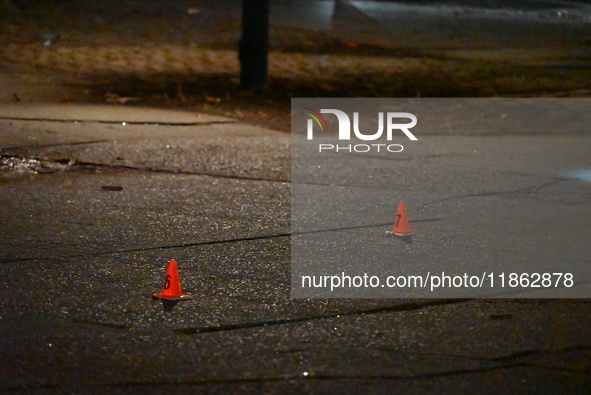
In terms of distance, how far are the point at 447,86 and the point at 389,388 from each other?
11675mm

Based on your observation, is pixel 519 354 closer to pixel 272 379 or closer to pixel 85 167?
pixel 272 379

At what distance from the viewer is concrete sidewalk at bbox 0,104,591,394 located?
14.4 feet

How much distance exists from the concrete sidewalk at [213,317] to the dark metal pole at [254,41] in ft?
19.7

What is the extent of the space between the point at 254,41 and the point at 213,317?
379 inches

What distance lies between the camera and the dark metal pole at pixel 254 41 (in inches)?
564

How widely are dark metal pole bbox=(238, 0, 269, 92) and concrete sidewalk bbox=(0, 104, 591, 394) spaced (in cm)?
601

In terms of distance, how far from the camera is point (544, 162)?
9.85 metres

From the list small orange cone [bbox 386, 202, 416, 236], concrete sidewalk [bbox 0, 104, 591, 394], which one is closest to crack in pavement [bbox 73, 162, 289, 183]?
concrete sidewalk [bbox 0, 104, 591, 394]

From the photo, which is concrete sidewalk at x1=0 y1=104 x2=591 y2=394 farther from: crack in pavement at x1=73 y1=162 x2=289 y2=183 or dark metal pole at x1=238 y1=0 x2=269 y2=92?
dark metal pole at x1=238 y1=0 x2=269 y2=92

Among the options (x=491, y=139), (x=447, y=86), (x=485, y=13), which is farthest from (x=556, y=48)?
(x=491, y=139)

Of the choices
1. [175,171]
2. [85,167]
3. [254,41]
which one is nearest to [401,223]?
[175,171]

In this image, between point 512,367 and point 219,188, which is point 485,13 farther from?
point 512,367

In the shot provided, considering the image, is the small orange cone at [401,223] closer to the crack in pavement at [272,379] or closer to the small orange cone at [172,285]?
the small orange cone at [172,285]

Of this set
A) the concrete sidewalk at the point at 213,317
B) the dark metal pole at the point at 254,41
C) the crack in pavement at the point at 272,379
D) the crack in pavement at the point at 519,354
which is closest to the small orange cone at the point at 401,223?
the concrete sidewalk at the point at 213,317
